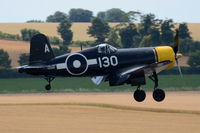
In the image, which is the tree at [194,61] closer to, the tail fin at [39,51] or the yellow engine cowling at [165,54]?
the yellow engine cowling at [165,54]

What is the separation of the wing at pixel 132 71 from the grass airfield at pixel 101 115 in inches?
114

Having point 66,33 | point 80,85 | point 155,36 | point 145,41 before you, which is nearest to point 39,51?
point 80,85

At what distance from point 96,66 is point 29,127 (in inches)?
220

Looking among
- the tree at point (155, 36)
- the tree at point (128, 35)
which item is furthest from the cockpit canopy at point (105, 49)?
the tree at point (128, 35)

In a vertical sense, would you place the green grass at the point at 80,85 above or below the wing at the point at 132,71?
below

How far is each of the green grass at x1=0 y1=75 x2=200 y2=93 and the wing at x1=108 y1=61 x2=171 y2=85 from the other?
109 feet

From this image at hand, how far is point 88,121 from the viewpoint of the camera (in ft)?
139

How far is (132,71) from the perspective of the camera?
1396 inches

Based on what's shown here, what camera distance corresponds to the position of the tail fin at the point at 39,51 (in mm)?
36500

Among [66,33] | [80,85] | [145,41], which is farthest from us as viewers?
[66,33]

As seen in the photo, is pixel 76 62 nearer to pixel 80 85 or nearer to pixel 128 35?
pixel 80 85

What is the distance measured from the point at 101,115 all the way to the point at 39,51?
1046 cm

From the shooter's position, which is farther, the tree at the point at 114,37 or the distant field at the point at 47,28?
the distant field at the point at 47,28

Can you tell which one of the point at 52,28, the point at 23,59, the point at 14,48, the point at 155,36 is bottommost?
the point at 23,59
